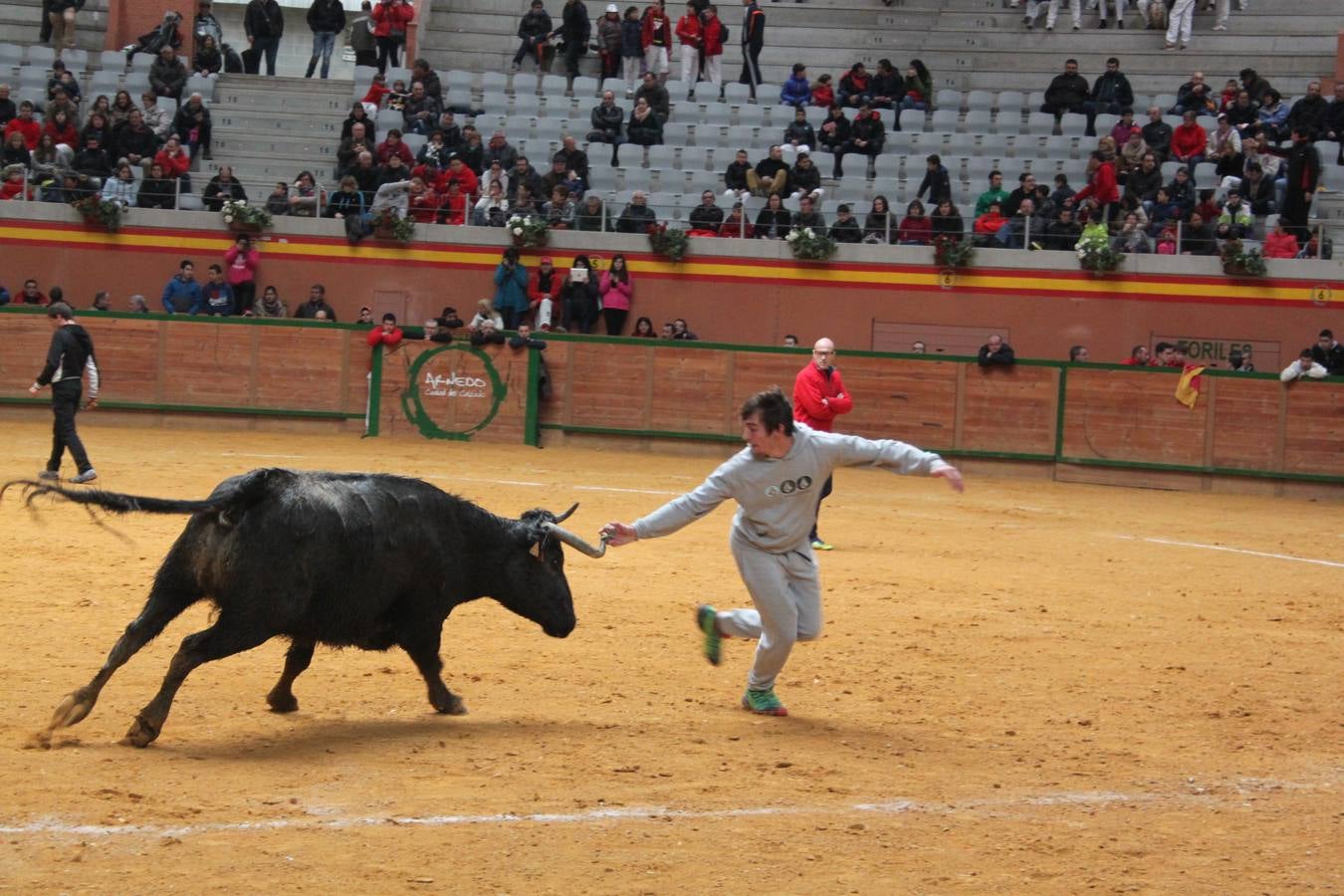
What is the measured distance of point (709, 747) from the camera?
26.2 ft

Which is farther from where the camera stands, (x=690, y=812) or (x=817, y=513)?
(x=817, y=513)

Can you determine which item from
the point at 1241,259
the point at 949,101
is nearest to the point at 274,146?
the point at 949,101

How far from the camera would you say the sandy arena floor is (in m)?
6.09

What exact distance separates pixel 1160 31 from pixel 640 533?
26.8 m

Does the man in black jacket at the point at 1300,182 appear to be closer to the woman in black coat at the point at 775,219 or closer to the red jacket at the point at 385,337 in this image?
the woman in black coat at the point at 775,219

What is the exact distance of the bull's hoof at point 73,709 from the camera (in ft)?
24.2

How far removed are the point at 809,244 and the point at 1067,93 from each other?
6267mm

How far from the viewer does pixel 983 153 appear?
29.4m

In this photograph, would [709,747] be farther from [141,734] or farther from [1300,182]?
[1300,182]

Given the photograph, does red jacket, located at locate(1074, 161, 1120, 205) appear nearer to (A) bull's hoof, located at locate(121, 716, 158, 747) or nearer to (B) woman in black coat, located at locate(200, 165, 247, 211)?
(B) woman in black coat, located at locate(200, 165, 247, 211)

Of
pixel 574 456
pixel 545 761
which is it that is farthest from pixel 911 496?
pixel 545 761

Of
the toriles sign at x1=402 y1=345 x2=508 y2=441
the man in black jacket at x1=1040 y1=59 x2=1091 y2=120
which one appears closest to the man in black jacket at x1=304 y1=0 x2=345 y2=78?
the toriles sign at x1=402 y1=345 x2=508 y2=441

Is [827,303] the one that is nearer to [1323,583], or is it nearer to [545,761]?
[1323,583]

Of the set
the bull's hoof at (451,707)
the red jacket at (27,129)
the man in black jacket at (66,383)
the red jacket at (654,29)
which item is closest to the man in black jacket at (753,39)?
the red jacket at (654,29)
